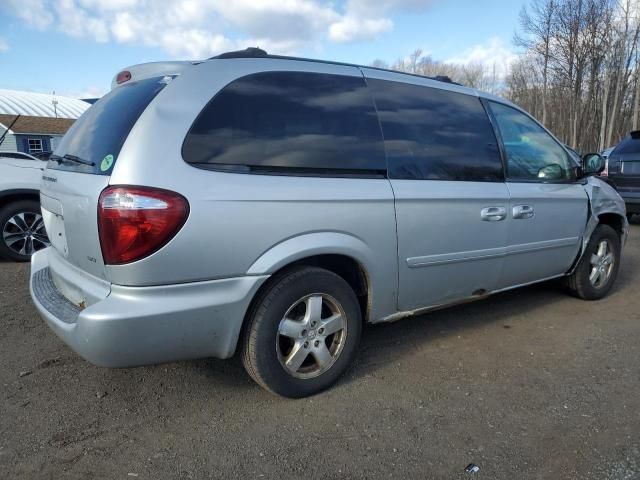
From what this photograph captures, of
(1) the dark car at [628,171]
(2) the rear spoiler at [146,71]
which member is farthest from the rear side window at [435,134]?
(1) the dark car at [628,171]

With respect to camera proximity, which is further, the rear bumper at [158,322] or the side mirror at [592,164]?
the side mirror at [592,164]

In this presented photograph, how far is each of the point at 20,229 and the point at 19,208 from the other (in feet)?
0.84

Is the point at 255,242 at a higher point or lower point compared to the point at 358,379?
higher

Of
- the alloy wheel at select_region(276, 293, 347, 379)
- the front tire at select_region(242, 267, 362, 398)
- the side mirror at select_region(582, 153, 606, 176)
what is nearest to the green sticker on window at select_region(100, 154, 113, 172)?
the front tire at select_region(242, 267, 362, 398)

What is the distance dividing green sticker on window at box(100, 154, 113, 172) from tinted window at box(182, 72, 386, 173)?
356 mm

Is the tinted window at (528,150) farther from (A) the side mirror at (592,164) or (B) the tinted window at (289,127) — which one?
(B) the tinted window at (289,127)

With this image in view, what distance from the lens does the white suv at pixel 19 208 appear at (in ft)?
18.5

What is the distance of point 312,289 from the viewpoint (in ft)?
8.64

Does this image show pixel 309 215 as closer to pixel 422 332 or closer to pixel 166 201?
pixel 166 201

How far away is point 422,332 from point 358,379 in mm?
980

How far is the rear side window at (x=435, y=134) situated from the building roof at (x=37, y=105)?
37920 mm

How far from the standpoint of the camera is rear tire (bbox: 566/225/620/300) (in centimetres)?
446

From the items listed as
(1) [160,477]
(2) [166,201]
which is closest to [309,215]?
(2) [166,201]

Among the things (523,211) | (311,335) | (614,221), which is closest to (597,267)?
(614,221)
